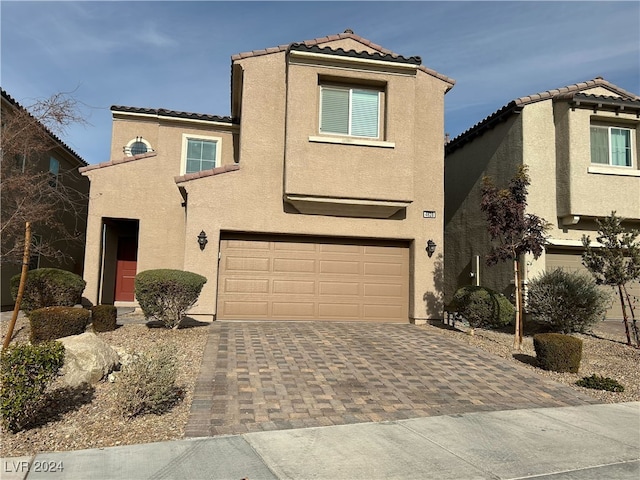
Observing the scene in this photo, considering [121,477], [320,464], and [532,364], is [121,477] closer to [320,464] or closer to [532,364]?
[320,464]

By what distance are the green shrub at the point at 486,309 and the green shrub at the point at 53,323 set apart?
8.10m

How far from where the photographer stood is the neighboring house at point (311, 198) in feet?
38.8

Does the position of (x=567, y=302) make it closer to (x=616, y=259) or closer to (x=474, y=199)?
(x=616, y=259)

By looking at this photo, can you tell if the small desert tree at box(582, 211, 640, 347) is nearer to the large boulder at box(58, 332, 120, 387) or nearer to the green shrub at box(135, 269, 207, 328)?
the green shrub at box(135, 269, 207, 328)

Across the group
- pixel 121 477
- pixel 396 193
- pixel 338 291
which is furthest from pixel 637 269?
pixel 121 477

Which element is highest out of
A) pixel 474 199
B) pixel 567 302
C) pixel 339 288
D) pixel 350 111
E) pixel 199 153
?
pixel 350 111

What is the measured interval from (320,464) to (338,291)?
810 cm

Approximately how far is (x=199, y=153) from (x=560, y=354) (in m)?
11.2

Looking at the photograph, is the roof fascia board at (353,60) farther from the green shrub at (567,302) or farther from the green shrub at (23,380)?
the green shrub at (23,380)

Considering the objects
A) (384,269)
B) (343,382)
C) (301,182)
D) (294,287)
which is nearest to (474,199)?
(384,269)

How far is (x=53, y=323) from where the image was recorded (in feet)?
27.0

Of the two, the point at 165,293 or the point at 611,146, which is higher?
the point at 611,146

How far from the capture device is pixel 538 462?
470cm

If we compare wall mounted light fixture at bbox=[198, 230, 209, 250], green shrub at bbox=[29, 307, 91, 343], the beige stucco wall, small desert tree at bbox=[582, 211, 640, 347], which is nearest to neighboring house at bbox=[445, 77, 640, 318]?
small desert tree at bbox=[582, 211, 640, 347]
